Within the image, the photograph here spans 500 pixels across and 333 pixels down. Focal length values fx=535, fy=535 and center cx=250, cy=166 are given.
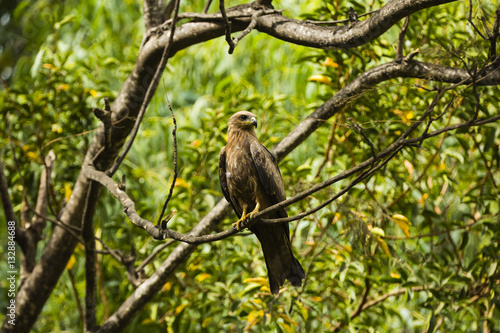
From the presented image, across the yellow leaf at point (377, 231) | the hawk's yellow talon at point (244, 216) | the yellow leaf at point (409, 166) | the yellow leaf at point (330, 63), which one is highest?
the yellow leaf at point (330, 63)

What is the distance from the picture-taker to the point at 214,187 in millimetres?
4770

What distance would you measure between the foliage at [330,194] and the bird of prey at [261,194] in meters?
0.41

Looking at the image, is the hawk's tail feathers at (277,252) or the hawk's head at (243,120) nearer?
the hawk's tail feathers at (277,252)

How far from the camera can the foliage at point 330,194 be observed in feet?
12.1

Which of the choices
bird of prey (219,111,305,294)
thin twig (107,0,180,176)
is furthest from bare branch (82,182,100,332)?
bird of prey (219,111,305,294)

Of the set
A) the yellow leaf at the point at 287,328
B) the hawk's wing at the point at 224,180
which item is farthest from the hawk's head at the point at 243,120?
the yellow leaf at the point at 287,328

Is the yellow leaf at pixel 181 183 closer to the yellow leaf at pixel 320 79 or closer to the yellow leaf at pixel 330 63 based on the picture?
the yellow leaf at pixel 320 79

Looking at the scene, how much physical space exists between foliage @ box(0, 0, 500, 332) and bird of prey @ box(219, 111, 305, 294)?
406 mm

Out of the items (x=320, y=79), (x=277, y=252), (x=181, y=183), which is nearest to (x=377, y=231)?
(x=277, y=252)

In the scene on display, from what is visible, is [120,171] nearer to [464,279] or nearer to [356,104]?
[356,104]

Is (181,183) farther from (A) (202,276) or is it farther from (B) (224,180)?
(B) (224,180)

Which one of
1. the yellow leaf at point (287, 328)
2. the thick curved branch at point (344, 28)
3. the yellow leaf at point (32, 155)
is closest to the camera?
the thick curved branch at point (344, 28)

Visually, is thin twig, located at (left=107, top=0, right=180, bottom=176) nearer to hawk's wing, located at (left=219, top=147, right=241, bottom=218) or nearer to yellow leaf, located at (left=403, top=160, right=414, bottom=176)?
hawk's wing, located at (left=219, top=147, right=241, bottom=218)

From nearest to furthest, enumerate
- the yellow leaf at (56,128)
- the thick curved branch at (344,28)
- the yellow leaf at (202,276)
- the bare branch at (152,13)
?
1. the thick curved branch at (344,28)
2. the bare branch at (152,13)
3. the yellow leaf at (202,276)
4. the yellow leaf at (56,128)
